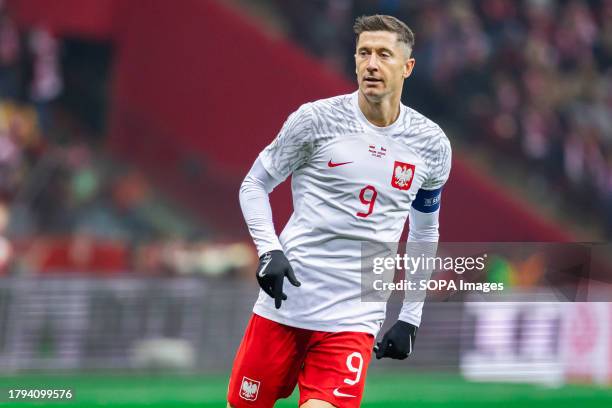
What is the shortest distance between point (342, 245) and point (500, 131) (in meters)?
11.9

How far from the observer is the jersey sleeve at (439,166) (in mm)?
5590

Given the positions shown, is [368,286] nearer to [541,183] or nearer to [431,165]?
[431,165]

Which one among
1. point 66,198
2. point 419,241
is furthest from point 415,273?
point 66,198

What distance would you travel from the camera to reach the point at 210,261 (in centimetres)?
1404

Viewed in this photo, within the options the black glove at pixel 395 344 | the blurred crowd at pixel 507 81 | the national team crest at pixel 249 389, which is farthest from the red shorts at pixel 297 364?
the blurred crowd at pixel 507 81

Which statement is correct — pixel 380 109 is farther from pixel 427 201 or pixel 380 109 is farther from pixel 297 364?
pixel 297 364

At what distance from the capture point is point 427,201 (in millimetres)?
5734

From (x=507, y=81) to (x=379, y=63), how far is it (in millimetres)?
12456

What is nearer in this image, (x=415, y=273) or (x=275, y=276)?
(x=275, y=276)

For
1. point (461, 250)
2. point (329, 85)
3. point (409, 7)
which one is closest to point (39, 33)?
point (329, 85)

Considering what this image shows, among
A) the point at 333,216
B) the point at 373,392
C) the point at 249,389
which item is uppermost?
the point at 333,216

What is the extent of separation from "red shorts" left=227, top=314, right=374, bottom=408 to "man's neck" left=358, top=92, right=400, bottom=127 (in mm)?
919

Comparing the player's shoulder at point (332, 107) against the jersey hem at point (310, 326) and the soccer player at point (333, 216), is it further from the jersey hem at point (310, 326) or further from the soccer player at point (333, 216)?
the jersey hem at point (310, 326)

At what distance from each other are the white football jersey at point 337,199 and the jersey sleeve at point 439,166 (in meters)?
0.15
